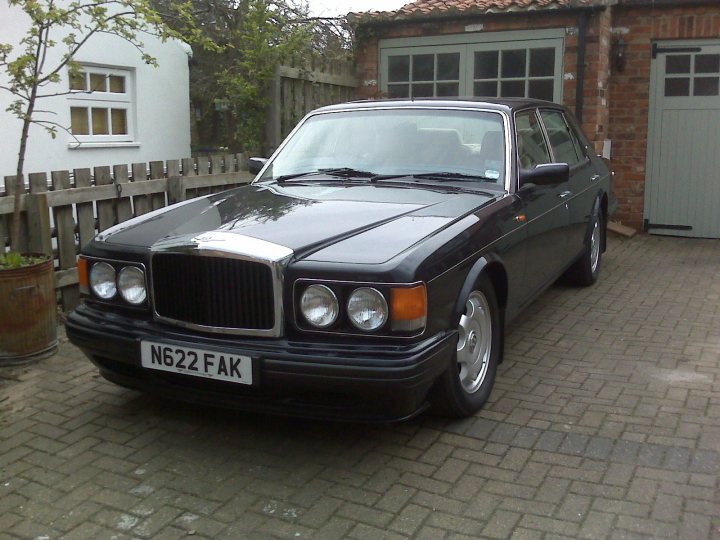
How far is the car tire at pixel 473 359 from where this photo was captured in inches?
156

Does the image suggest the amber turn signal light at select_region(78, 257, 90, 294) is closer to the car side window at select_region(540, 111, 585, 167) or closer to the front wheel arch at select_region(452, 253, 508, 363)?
the front wheel arch at select_region(452, 253, 508, 363)

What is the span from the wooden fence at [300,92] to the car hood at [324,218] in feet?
14.5

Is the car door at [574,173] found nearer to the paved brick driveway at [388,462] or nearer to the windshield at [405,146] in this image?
the windshield at [405,146]

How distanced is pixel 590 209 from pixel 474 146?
2.42m

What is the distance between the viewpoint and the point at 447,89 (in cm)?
1114

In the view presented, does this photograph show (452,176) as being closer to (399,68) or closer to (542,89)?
(542,89)

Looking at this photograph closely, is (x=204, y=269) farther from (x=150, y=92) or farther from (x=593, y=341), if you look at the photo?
(x=150, y=92)

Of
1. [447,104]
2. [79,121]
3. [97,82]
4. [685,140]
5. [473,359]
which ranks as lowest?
[473,359]

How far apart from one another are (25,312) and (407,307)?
290 cm

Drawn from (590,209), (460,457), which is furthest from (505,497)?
(590,209)

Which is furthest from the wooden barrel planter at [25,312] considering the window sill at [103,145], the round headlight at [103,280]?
the window sill at [103,145]

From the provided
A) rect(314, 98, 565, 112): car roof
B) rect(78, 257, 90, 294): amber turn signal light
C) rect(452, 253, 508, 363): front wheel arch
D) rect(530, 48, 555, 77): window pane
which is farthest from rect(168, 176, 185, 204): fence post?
rect(530, 48, 555, 77): window pane

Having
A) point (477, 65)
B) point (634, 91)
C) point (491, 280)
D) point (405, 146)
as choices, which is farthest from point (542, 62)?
point (491, 280)

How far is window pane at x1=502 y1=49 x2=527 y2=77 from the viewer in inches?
416
